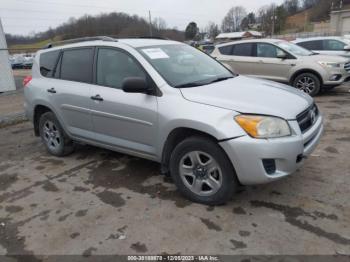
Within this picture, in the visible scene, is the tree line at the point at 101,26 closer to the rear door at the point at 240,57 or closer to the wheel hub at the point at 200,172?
the rear door at the point at 240,57

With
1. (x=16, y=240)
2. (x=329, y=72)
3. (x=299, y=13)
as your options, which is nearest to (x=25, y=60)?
(x=329, y=72)

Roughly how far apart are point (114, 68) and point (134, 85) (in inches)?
30.9

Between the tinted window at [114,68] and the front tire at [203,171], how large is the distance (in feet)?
3.36

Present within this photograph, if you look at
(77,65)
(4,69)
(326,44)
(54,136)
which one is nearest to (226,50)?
(326,44)

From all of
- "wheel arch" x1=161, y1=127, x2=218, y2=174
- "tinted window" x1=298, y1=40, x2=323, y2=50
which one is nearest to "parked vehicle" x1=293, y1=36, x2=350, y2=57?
"tinted window" x1=298, y1=40, x2=323, y2=50

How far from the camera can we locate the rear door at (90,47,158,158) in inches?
150

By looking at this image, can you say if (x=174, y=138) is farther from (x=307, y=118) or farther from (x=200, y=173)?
(x=307, y=118)

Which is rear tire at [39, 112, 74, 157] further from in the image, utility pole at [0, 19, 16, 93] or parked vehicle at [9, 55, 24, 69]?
parked vehicle at [9, 55, 24, 69]

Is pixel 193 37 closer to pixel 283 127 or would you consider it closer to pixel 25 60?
pixel 25 60

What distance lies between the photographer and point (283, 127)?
10.5 ft

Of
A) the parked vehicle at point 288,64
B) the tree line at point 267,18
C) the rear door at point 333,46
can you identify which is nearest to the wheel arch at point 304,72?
the parked vehicle at point 288,64

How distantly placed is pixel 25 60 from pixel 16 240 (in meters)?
39.4

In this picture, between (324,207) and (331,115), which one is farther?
(331,115)

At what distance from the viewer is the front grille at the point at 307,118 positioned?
11.2 feet
